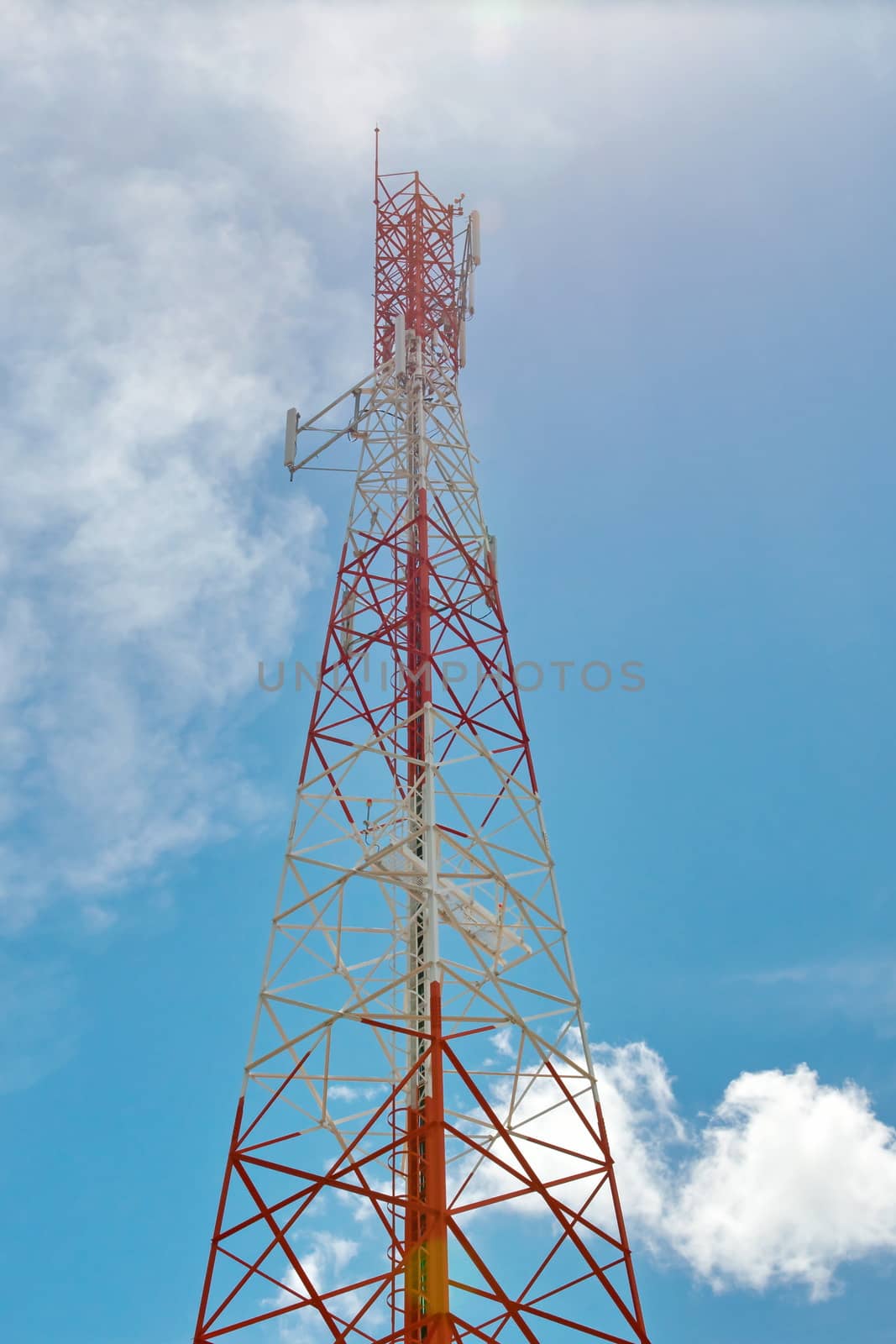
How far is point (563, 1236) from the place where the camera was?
2095cm

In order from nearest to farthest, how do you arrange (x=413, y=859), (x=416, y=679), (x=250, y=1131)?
(x=250, y=1131)
(x=413, y=859)
(x=416, y=679)

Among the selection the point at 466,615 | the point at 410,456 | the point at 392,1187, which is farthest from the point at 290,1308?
the point at 410,456

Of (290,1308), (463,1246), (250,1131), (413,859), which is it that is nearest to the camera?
(463,1246)

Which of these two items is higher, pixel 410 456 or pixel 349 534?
pixel 410 456

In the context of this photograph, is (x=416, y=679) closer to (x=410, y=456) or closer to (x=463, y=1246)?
(x=410, y=456)

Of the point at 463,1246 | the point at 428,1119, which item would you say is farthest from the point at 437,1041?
the point at 463,1246

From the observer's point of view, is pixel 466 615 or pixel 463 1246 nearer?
pixel 463 1246

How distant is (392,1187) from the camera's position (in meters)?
24.4

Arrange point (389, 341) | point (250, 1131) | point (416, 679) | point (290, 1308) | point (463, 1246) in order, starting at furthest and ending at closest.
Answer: point (389, 341)
point (416, 679)
point (250, 1131)
point (290, 1308)
point (463, 1246)

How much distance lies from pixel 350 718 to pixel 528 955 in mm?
7955

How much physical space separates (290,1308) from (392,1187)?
4.74m

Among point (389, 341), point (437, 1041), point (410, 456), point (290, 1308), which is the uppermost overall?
point (389, 341)

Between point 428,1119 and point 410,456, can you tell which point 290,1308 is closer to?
point 428,1119

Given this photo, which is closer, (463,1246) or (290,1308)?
(463,1246)
